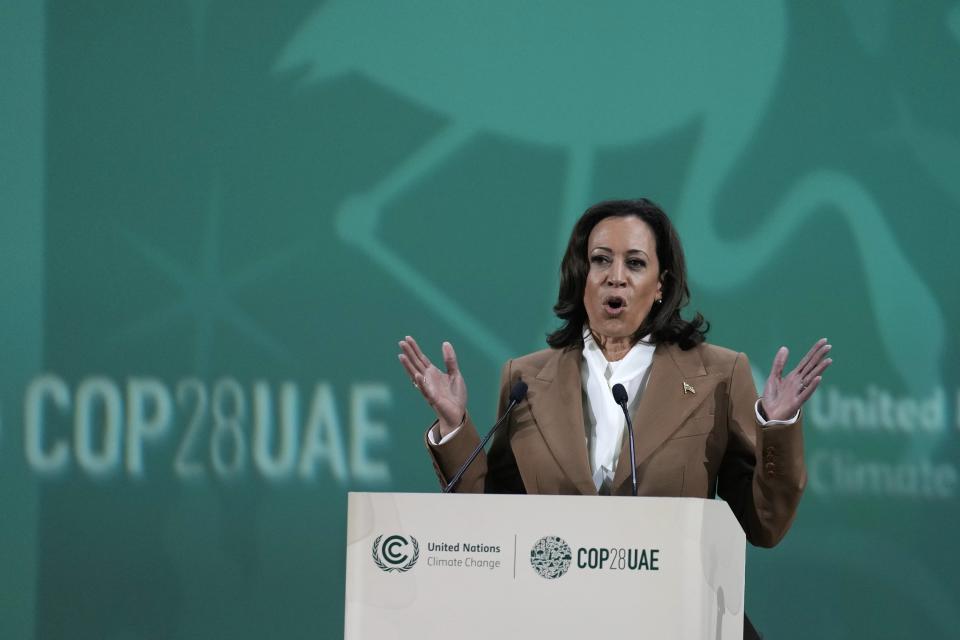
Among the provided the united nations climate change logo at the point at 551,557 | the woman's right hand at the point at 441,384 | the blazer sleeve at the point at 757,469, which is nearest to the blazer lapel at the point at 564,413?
the woman's right hand at the point at 441,384

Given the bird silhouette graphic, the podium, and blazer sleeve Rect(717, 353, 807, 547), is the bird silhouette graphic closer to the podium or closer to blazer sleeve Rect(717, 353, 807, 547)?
blazer sleeve Rect(717, 353, 807, 547)

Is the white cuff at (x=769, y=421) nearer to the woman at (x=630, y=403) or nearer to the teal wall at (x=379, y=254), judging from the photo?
the woman at (x=630, y=403)

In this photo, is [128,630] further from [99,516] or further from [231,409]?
[231,409]

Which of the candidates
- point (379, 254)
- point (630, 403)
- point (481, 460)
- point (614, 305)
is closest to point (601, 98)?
point (379, 254)

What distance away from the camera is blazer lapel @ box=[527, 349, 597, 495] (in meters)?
2.56

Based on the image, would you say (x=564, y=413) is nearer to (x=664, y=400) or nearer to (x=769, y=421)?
(x=664, y=400)

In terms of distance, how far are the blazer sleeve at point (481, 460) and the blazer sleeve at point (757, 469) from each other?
50 cm

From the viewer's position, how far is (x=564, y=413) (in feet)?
8.73

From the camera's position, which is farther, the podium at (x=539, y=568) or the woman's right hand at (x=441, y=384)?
the woman's right hand at (x=441, y=384)

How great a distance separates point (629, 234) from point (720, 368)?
38 cm

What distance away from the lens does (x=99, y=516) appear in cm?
421

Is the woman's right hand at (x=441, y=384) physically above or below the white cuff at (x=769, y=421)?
above

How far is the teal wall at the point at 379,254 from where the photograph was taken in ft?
13.1

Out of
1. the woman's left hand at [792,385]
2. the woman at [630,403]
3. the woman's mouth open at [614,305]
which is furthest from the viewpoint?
the woman's mouth open at [614,305]
